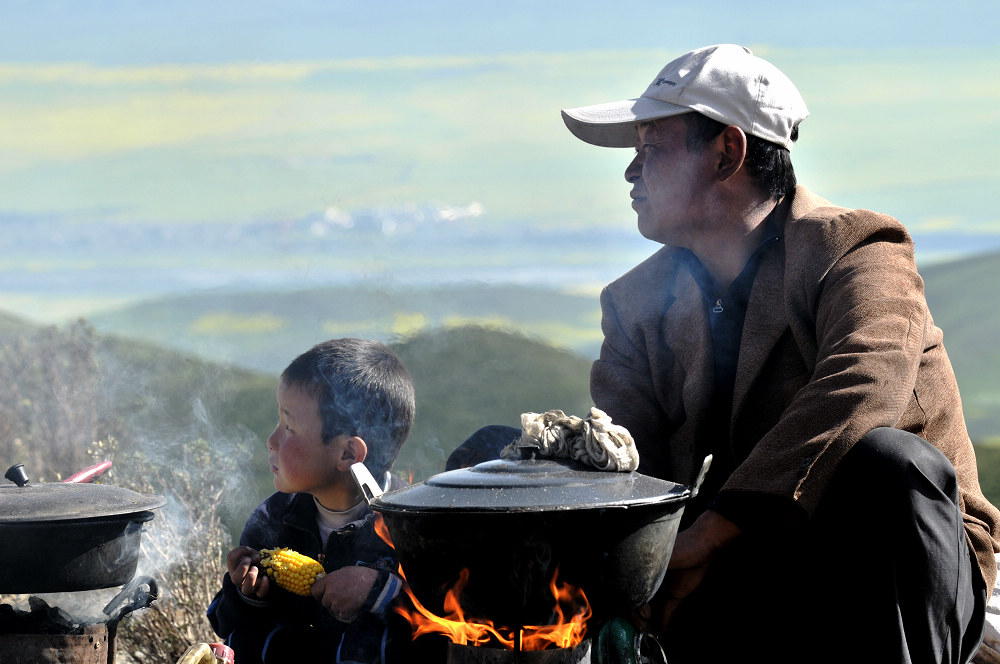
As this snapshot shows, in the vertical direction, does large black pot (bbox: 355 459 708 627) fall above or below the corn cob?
above

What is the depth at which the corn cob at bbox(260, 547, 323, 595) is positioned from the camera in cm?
324

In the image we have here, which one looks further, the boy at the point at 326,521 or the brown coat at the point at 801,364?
the boy at the point at 326,521

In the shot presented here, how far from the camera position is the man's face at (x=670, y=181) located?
3.35 meters

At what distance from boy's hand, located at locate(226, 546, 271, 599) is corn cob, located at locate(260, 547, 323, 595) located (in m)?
0.05

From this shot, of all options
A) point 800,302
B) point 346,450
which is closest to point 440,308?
point 346,450

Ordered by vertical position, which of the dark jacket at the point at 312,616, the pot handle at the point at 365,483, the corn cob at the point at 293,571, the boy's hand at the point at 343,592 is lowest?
the dark jacket at the point at 312,616

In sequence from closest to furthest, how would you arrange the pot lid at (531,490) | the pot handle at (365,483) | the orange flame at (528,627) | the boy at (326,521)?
the pot lid at (531,490) → the orange flame at (528,627) → the pot handle at (365,483) → the boy at (326,521)

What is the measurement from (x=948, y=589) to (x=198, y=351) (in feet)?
14.2

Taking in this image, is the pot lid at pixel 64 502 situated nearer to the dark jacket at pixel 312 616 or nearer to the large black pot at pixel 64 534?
the large black pot at pixel 64 534

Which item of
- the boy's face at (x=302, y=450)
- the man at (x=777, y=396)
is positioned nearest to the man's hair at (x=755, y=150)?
the man at (x=777, y=396)

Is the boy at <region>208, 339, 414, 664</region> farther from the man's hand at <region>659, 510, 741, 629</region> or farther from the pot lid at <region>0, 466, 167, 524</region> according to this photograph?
the man's hand at <region>659, 510, 741, 629</region>

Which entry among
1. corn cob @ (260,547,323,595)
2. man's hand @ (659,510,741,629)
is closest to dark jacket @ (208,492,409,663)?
corn cob @ (260,547,323,595)

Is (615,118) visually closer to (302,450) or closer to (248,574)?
(302,450)

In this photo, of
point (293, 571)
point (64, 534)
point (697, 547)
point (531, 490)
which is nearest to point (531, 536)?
point (531, 490)
